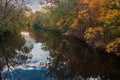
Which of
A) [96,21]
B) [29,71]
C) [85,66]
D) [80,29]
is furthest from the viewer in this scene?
[80,29]

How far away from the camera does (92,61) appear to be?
30.0 m

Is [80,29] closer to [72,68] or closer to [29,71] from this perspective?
[72,68]

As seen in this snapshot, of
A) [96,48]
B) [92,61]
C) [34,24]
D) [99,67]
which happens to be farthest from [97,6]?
[34,24]

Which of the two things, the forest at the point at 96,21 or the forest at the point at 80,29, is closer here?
the forest at the point at 80,29

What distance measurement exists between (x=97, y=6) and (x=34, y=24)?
61474mm

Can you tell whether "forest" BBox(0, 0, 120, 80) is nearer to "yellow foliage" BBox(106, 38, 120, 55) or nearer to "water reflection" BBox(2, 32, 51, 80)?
"yellow foliage" BBox(106, 38, 120, 55)

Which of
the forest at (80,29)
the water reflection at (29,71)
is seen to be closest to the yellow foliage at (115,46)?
the forest at (80,29)

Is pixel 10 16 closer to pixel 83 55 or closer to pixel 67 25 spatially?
pixel 67 25

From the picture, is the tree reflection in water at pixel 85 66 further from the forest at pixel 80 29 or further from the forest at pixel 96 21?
the forest at pixel 96 21

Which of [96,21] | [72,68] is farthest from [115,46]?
[96,21]

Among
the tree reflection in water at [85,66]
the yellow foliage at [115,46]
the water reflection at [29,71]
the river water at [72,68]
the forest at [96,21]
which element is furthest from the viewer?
the forest at [96,21]

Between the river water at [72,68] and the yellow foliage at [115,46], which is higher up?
the yellow foliage at [115,46]

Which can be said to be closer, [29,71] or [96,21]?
[29,71]

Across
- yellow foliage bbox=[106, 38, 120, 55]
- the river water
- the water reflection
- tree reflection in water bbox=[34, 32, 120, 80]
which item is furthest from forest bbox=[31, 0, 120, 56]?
the water reflection
